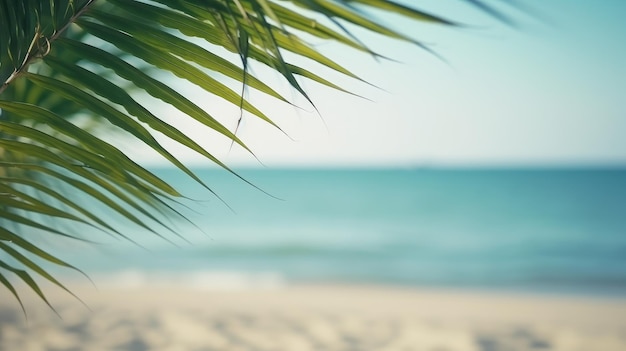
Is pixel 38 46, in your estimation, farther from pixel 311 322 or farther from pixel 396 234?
pixel 396 234

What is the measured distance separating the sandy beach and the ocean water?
1.81ft

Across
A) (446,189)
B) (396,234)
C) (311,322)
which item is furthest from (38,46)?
(446,189)

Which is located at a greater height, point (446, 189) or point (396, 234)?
point (446, 189)

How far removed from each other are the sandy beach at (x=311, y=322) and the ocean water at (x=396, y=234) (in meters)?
0.55

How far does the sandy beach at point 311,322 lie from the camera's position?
11.7ft

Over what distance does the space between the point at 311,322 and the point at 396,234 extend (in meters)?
7.24

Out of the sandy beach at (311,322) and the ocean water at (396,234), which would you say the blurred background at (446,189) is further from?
the sandy beach at (311,322)

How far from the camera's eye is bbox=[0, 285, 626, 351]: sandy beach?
11.7 ft

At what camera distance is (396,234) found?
11.2 metres

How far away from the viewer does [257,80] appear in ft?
1.24

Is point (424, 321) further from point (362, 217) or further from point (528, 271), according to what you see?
point (362, 217)

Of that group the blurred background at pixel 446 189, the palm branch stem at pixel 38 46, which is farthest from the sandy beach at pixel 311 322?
the palm branch stem at pixel 38 46

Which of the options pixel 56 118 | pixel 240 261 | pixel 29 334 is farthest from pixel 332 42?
pixel 240 261

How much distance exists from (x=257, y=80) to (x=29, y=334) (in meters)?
3.54
